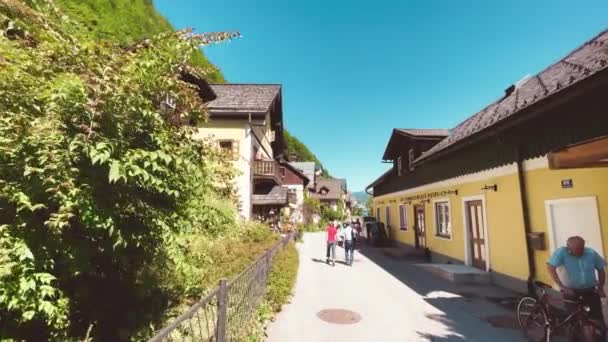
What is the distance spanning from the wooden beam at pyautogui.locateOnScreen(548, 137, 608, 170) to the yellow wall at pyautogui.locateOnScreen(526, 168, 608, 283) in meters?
0.67

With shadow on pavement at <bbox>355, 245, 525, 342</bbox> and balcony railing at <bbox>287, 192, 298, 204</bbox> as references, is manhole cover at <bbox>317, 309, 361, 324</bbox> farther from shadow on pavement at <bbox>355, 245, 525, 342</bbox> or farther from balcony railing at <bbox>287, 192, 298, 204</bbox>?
balcony railing at <bbox>287, 192, 298, 204</bbox>

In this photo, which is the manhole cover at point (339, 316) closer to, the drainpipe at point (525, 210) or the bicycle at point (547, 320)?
the bicycle at point (547, 320)

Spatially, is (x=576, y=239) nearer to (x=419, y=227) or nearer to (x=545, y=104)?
(x=545, y=104)

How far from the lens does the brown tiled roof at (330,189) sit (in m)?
56.2

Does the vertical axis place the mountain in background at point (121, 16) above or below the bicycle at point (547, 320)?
above

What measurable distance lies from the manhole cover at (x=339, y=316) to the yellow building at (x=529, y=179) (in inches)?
176

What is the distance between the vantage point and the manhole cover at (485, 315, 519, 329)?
5623 mm

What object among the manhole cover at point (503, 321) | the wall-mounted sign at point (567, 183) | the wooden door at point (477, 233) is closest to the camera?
the manhole cover at point (503, 321)

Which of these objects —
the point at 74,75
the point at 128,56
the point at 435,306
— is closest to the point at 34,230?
the point at 74,75

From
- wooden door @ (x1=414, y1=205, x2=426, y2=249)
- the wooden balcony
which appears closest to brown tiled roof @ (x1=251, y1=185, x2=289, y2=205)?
the wooden balcony

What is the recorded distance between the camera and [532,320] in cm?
505

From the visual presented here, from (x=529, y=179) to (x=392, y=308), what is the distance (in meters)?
4.58

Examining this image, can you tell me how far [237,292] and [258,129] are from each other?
682 inches

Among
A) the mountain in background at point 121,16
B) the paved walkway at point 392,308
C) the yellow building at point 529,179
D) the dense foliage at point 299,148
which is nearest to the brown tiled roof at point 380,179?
the yellow building at point 529,179
